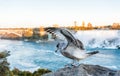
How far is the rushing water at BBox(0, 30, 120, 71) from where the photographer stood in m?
8.80

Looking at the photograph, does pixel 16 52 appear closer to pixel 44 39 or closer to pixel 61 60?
pixel 44 39

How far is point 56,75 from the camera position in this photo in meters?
3.04

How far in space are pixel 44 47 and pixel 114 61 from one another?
2683 millimetres

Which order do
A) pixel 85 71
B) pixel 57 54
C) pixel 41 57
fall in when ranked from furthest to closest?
pixel 41 57 < pixel 57 54 < pixel 85 71

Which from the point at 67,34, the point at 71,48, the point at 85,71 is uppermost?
the point at 67,34

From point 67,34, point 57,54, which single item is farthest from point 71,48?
point 57,54

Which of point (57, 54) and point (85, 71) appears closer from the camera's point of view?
point (85, 71)

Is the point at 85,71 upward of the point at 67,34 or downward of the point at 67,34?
downward

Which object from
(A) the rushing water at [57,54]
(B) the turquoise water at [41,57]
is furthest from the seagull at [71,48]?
(A) the rushing water at [57,54]

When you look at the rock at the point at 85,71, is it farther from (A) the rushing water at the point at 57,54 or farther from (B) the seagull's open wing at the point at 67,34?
(A) the rushing water at the point at 57,54

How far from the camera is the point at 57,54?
9.31 metres

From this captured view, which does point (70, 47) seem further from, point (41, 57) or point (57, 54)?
point (41, 57)

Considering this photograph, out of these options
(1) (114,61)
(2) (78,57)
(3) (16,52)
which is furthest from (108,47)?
(2) (78,57)

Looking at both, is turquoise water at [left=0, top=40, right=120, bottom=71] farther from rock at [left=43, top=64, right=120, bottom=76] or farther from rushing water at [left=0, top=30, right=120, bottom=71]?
rock at [left=43, top=64, right=120, bottom=76]
